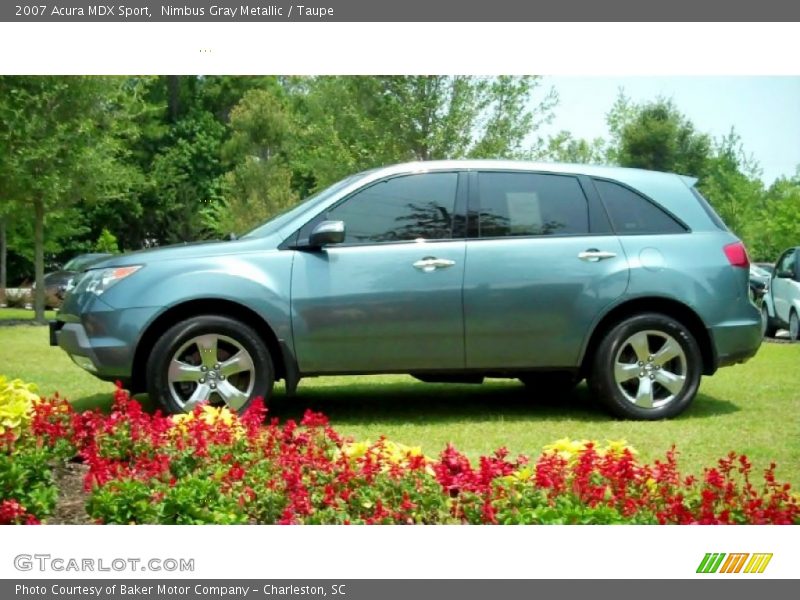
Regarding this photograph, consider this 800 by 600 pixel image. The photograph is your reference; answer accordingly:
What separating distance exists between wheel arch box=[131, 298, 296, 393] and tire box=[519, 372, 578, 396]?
158cm

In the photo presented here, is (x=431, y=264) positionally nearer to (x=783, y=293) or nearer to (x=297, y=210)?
(x=297, y=210)

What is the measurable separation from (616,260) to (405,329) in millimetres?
1389

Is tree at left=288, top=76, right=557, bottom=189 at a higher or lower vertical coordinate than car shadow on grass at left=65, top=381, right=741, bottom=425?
higher

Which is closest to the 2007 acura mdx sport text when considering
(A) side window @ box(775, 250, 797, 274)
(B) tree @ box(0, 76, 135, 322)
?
(A) side window @ box(775, 250, 797, 274)

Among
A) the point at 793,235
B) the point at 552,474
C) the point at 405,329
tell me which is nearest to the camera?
the point at 552,474

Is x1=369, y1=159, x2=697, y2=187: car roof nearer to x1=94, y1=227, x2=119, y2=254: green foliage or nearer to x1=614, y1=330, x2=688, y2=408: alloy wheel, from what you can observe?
x1=614, y1=330, x2=688, y2=408: alloy wheel

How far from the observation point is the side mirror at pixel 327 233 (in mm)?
5902

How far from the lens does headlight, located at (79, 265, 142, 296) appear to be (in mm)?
6000

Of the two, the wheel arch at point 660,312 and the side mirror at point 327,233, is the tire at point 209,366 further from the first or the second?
the wheel arch at point 660,312

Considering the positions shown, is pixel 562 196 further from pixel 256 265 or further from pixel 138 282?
pixel 138 282

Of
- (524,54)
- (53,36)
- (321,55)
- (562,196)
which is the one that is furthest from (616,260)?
(53,36)

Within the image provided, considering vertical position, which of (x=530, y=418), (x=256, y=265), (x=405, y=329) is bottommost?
(x=530, y=418)

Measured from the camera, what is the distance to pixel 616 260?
6.12 m

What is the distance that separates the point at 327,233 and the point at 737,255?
2.63 meters
